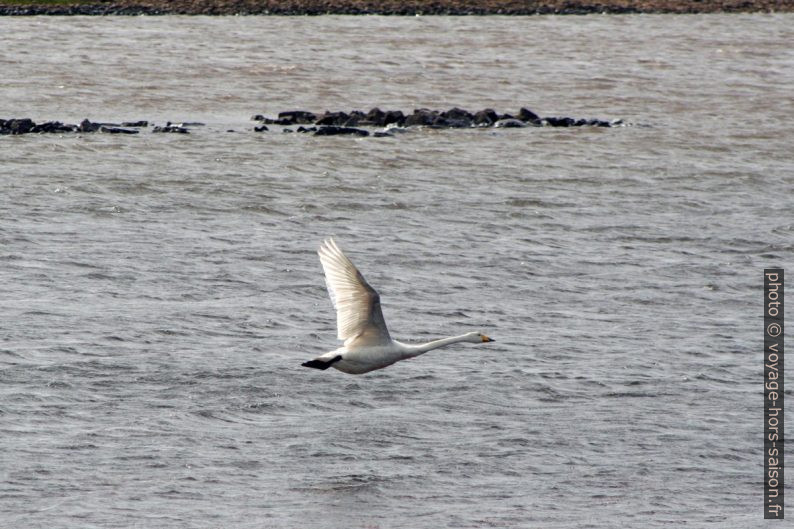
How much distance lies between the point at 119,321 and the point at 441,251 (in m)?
6.16

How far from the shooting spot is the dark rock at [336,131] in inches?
1313

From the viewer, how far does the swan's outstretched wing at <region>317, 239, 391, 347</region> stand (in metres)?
13.3

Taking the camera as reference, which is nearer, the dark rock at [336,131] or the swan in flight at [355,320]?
the swan in flight at [355,320]

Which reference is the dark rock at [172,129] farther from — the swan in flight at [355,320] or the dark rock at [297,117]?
the swan in flight at [355,320]

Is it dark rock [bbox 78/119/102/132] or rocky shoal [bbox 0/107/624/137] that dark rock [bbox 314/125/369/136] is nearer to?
rocky shoal [bbox 0/107/624/137]

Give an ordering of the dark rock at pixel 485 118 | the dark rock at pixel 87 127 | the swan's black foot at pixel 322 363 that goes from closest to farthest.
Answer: the swan's black foot at pixel 322 363 → the dark rock at pixel 87 127 → the dark rock at pixel 485 118

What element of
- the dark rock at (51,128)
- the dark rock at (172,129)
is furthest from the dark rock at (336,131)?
the dark rock at (51,128)

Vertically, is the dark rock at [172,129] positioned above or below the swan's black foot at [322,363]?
below

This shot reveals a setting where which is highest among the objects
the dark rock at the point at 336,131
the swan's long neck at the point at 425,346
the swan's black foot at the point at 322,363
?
the swan's black foot at the point at 322,363

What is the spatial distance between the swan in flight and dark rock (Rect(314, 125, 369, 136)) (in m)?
19.9

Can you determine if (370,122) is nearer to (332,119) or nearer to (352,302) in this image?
(332,119)

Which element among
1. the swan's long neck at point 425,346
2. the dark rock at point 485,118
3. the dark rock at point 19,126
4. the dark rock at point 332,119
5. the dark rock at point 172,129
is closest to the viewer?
the swan's long neck at point 425,346

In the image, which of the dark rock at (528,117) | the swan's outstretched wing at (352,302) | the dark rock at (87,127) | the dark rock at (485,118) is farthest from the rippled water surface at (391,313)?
the dark rock at (528,117)

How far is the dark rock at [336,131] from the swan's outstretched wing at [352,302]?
65.5 ft
